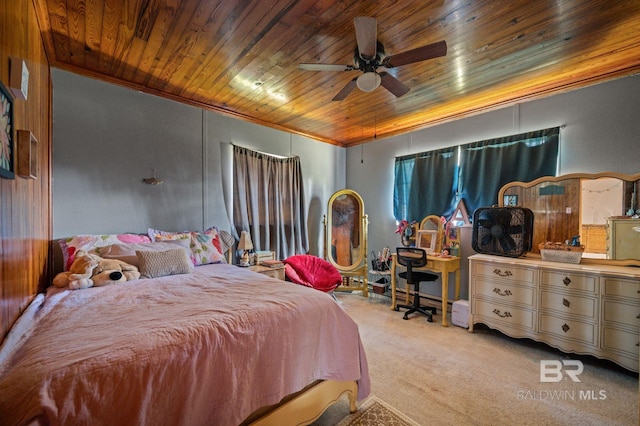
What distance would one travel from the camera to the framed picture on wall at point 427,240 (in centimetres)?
362

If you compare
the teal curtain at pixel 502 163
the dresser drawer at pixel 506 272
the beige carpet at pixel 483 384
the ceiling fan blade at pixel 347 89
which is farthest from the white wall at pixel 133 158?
the dresser drawer at pixel 506 272

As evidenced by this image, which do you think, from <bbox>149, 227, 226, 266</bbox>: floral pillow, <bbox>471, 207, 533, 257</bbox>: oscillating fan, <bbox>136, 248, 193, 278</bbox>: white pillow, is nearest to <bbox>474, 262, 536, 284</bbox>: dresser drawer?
<bbox>471, 207, 533, 257</bbox>: oscillating fan

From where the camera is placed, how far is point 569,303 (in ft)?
7.66

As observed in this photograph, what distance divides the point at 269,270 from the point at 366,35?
2425 millimetres

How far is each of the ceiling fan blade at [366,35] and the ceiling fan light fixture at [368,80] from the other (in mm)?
114

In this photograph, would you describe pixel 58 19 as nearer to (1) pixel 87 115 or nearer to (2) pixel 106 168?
(1) pixel 87 115

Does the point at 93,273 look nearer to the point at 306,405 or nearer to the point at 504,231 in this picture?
the point at 306,405

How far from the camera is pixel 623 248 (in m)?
2.41

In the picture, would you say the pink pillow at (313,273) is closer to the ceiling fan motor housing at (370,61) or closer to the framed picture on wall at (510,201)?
the framed picture on wall at (510,201)

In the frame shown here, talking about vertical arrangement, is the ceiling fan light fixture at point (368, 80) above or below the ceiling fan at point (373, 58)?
below

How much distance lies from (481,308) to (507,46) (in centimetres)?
244

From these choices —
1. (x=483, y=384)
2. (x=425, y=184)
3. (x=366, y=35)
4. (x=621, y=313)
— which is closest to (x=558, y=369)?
(x=621, y=313)

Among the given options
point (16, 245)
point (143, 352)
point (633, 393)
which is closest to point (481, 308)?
point (633, 393)

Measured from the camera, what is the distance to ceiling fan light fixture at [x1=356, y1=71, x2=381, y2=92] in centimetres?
209
